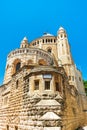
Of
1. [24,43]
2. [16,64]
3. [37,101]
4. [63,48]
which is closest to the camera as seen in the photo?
[37,101]

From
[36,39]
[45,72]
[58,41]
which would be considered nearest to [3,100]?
[45,72]

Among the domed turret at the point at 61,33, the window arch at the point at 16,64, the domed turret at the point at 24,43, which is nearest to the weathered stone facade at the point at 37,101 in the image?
the window arch at the point at 16,64

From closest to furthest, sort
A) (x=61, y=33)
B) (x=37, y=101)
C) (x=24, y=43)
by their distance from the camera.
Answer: (x=37, y=101) < (x=61, y=33) < (x=24, y=43)

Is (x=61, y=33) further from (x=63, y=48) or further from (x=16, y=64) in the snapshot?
(x=16, y=64)

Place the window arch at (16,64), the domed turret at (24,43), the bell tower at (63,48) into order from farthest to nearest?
the domed turret at (24,43) → the bell tower at (63,48) → the window arch at (16,64)

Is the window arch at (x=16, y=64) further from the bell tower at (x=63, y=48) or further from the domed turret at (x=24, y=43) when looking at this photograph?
the domed turret at (x=24, y=43)

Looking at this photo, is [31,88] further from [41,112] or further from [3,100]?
[3,100]

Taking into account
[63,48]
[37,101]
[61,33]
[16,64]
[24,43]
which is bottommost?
[37,101]

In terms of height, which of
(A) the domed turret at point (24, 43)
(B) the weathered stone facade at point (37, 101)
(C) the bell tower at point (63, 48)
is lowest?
(B) the weathered stone facade at point (37, 101)

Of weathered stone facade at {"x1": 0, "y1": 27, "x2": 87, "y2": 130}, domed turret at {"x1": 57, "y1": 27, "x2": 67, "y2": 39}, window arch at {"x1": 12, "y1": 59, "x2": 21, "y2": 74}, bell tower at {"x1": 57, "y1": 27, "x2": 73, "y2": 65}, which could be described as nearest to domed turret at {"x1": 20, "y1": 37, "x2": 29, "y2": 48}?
bell tower at {"x1": 57, "y1": 27, "x2": 73, "y2": 65}

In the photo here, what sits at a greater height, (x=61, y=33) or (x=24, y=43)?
(x=61, y=33)

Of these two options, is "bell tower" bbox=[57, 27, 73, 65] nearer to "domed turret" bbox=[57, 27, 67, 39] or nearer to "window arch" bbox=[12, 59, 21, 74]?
"domed turret" bbox=[57, 27, 67, 39]

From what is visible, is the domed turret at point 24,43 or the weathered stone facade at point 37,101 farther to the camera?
the domed turret at point 24,43

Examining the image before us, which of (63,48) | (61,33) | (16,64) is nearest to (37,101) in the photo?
(16,64)
